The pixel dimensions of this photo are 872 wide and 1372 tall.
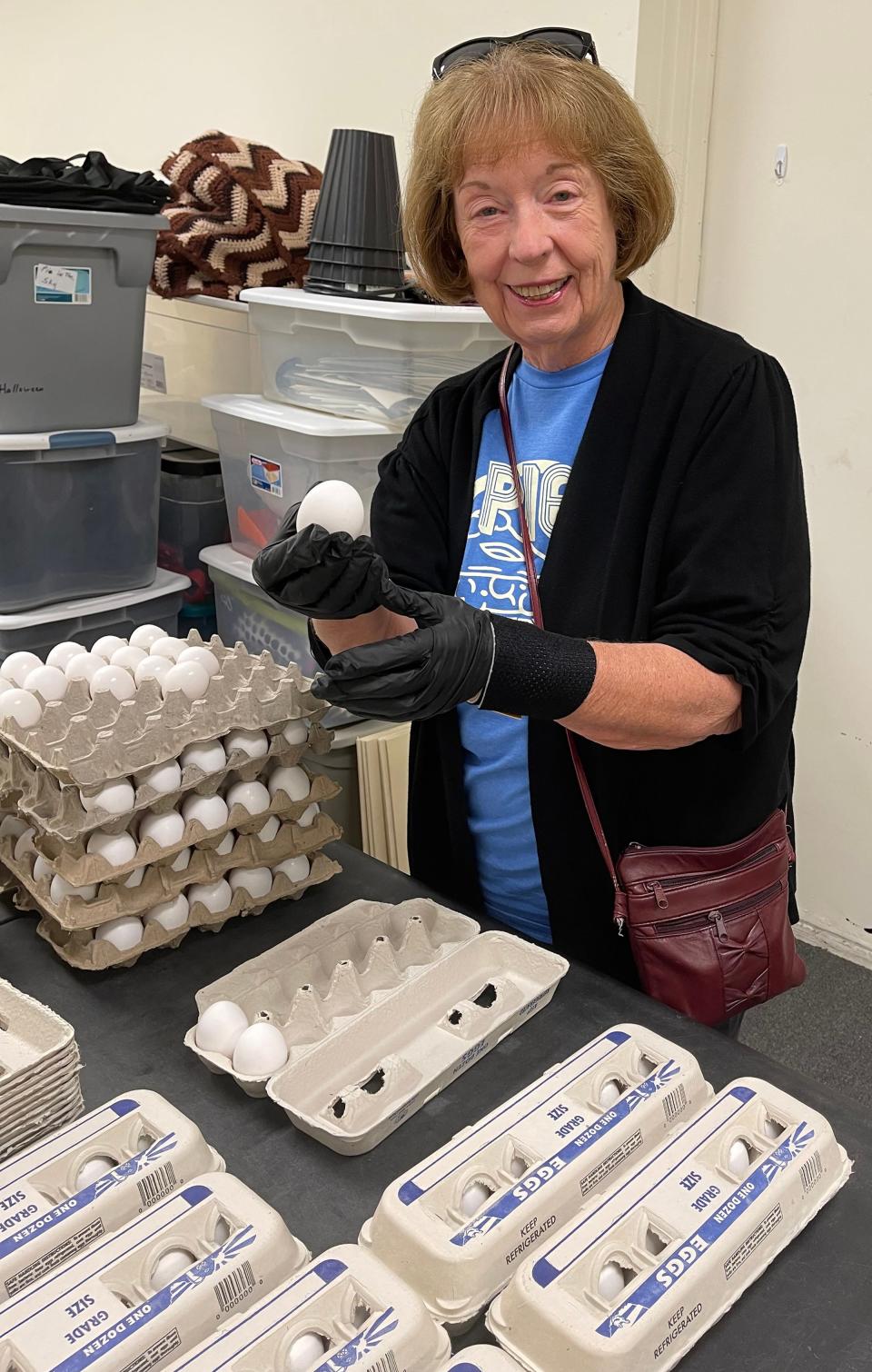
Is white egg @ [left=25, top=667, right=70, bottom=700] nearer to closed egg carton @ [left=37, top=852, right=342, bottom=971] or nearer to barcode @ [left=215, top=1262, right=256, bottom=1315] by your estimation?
closed egg carton @ [left=37, top=852, right=342, bottom=971]

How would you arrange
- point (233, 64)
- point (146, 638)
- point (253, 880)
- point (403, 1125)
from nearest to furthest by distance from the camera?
point (403, 1125)
point (253, 880)
point (146, 638)
point (233, 64)

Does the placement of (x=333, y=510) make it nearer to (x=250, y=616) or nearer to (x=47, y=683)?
(x=47, y=683)

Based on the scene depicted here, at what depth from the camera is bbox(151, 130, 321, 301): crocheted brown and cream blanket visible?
2.34m

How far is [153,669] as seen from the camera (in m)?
1.35

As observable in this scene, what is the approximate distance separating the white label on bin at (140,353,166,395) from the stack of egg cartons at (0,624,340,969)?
1699 mm

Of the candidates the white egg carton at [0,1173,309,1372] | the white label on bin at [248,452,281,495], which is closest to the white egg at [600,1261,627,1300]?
the white egg carton at [0,1173,309,1372]

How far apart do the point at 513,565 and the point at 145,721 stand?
438 mm

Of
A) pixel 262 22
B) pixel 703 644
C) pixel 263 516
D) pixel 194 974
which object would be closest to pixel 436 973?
pixel 194 974

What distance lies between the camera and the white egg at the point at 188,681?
130cm

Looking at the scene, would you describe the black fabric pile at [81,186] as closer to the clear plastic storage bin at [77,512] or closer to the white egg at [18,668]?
the clear plastic storage bin at [77,512]

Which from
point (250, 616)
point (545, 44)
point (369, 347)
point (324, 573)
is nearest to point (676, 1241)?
point (324, 573)

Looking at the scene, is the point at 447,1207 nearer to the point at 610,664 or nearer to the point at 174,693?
the point at 610,664

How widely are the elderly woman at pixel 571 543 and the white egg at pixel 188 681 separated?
0.15 meters

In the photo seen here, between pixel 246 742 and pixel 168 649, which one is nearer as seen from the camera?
pixel 246 742
